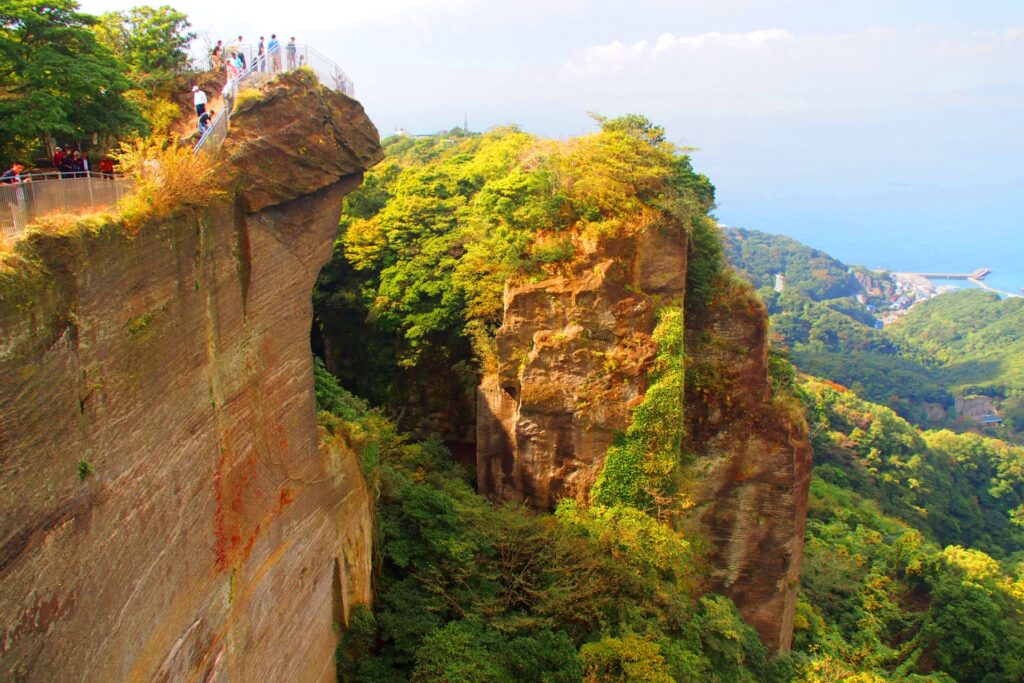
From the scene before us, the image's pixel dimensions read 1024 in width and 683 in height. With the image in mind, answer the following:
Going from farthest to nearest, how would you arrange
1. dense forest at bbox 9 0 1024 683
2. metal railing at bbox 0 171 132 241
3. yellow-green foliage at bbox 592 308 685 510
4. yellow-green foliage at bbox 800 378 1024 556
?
yellow-green foliage at bbox 800 378 1024 556
yellow-green foliage at bbox 592 308 685 510
dense forest at bbox 9 0 1024 683
metal railing at bbox 0 171 132 241

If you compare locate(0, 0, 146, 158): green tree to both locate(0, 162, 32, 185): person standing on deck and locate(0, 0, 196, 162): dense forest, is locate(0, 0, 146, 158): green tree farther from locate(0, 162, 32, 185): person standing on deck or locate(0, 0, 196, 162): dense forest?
locate(0, 162, 32, 185): person standing on deck

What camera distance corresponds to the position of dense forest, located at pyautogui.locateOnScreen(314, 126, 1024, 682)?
17344mm

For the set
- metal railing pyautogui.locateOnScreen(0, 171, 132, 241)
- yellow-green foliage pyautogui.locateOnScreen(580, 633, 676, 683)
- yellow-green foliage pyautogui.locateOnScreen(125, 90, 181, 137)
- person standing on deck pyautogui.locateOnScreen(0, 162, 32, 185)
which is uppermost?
yellow-green foliage pyautogui.locateOnScreen(125, 90, 181, 137)

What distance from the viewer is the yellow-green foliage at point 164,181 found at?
10492mm

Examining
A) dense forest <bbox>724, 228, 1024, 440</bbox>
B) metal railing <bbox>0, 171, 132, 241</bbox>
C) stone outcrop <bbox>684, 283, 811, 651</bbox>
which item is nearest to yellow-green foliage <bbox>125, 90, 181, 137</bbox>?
metal railing <bbox>0, 171, 132, 241</bbox>

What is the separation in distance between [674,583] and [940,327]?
135 meters

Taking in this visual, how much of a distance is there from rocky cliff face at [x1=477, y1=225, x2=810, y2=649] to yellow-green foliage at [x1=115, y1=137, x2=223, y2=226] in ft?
37.9

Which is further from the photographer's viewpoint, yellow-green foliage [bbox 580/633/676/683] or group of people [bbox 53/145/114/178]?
yellow-green foliage [bbox 580/633/676/683]

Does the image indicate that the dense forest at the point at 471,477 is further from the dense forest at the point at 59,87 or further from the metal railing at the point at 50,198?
the metal railing at the point at 50,198

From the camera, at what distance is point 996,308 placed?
13625 cm

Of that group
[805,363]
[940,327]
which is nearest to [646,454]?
[805,363]

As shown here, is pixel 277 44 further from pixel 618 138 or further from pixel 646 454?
pixel 646 454

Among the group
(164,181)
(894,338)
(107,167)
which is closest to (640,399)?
(164,181)

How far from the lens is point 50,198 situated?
32.1 feet
